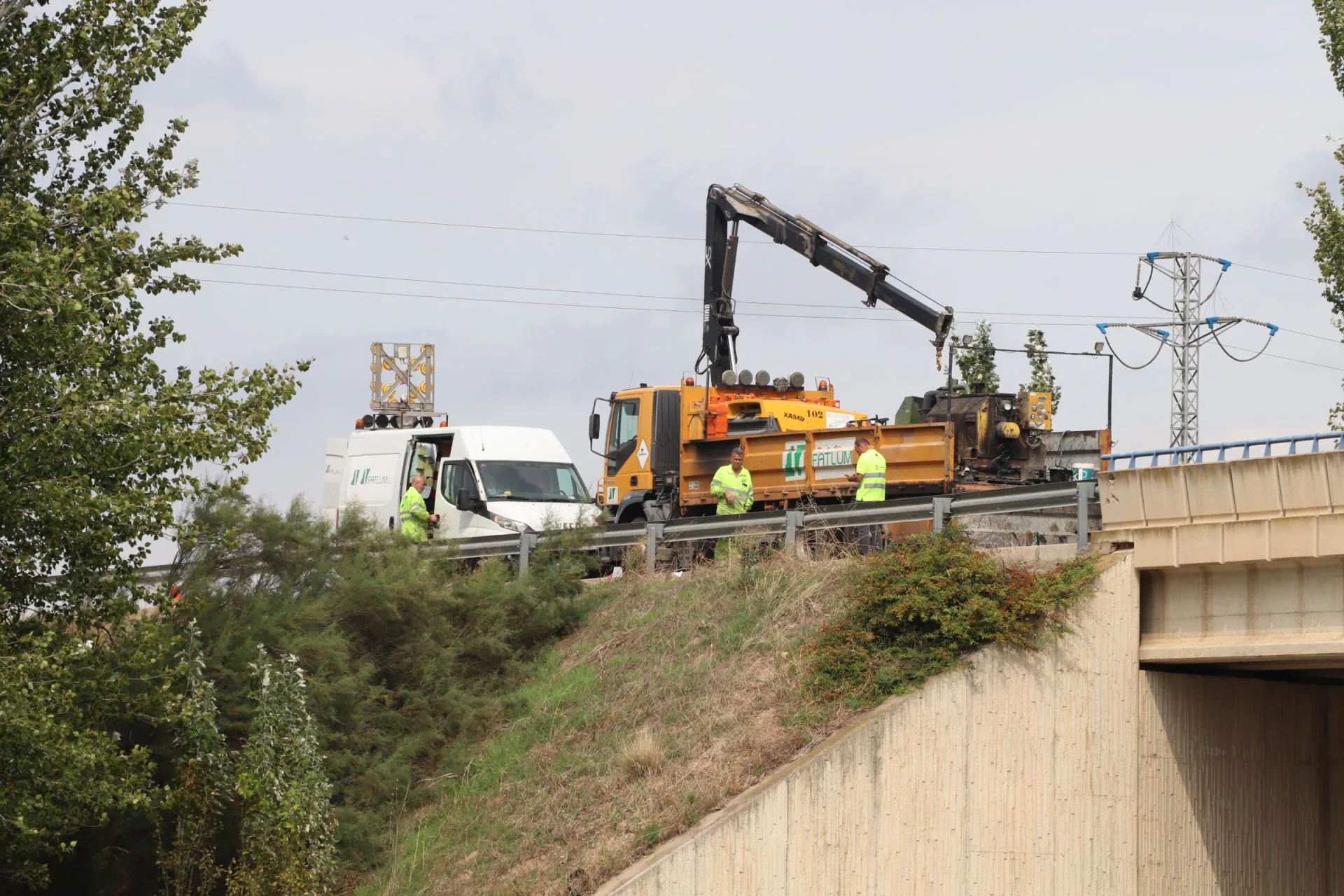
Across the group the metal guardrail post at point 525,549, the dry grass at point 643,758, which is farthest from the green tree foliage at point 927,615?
the metal guardrail post at point 525,549

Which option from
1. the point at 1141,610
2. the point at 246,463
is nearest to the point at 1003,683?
the point at 1141,610

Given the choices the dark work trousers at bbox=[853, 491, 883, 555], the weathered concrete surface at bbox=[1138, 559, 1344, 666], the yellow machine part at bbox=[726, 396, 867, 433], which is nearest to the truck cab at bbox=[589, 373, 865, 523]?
the yellow machine part at bbox=[726, 396, 867, 433]

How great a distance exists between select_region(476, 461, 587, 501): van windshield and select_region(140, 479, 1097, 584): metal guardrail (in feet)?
7.43

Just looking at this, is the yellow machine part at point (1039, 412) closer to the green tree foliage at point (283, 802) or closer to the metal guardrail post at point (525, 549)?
the metal guardrail post at point (525, 549)

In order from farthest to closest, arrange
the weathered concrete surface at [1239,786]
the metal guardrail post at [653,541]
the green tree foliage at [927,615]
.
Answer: the metal guardrail post at [653,541]
the weathered concrete surface at [1239,786]
the green tree foliage at [927,615]

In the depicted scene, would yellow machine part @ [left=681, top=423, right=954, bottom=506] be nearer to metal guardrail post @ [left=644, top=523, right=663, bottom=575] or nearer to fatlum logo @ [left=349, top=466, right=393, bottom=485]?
metal guardrail post @ [left=644, top=523, right=663, bottom=575]

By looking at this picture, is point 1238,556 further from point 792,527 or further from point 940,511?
point 792,527

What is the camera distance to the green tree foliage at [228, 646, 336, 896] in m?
13.2

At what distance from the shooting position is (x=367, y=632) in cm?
1702

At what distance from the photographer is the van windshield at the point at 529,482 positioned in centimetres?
2256

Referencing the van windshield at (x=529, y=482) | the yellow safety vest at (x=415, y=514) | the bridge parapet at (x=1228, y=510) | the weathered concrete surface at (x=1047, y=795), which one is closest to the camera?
the weathered concrete surface at (x=1047, y=795)

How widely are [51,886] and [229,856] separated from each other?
1668 millimetres

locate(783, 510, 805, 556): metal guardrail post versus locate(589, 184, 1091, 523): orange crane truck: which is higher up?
locate(589, 184, 1091, 523): orange crane truck

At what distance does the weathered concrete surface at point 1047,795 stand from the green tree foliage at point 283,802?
2.70 metres
